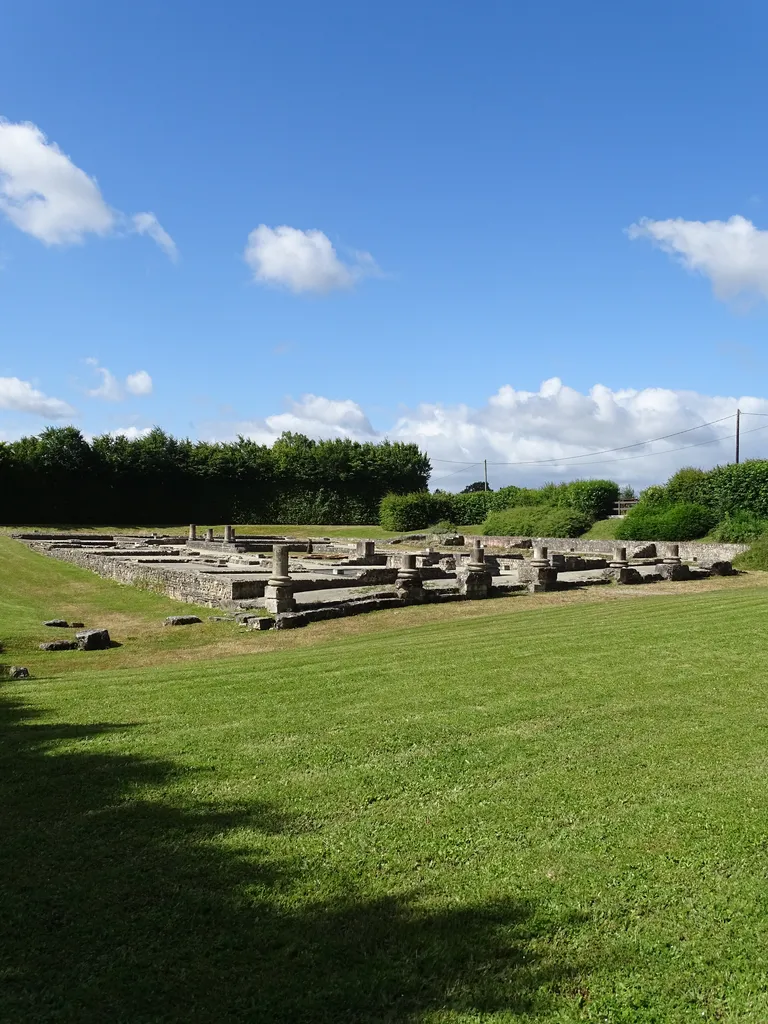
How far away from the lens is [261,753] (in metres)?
5.76

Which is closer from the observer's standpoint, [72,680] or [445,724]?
[445,724]

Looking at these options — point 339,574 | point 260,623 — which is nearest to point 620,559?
point 339,574

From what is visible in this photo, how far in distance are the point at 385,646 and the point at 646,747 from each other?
5.55 metres

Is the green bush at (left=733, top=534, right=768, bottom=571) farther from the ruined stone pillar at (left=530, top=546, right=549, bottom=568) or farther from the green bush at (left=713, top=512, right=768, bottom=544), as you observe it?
the ruined stone pillar at (left=530, top=546, right=549, bottom=568)

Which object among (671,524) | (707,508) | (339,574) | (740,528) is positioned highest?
(707,508)

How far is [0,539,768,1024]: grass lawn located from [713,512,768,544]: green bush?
22430 mm

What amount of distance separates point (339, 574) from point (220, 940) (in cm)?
1908

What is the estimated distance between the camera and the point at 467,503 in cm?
4956

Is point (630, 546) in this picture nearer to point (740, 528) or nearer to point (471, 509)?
point (740, 528)

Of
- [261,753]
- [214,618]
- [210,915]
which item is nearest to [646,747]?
[261,753]

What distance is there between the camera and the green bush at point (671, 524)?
1236 inches

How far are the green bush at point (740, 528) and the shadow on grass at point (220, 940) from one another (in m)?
27.5

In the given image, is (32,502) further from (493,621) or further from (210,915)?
(210,915)

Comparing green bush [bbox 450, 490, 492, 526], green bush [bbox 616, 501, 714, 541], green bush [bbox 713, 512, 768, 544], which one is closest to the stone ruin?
green bush [bbox 616, 501, 714, 541]
